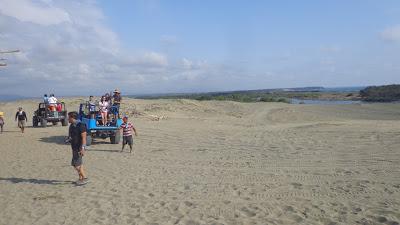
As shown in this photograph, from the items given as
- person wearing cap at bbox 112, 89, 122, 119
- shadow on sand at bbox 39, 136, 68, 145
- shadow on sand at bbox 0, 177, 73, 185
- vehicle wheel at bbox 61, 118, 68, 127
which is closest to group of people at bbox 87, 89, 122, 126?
person wearing cap at bbox 112, 89, 122, 119

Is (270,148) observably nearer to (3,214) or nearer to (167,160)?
(167,160)

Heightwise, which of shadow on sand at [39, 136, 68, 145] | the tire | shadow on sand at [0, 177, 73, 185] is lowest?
shadow on sand at [0, 177, 73, 185]

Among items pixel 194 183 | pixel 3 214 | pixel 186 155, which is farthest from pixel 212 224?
pixel 186 155

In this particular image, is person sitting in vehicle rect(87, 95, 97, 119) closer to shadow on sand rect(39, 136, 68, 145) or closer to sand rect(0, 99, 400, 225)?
sand rect(0, 99, 400, 225)

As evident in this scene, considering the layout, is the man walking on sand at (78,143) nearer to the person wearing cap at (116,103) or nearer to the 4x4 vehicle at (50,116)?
the person wearing cap at (116,103)

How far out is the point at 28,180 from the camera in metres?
10.5

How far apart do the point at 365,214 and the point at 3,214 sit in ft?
20.0

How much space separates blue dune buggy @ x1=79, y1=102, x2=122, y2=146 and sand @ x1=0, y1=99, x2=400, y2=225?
0.42 m

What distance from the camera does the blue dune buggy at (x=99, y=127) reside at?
16.2m

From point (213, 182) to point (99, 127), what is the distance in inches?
306

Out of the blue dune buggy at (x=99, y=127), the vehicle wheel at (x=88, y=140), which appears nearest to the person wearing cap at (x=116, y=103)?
the blue dune buggy at (x=99, y=127)

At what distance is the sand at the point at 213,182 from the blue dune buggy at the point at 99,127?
42 cm

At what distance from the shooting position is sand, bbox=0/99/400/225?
23.9 feet

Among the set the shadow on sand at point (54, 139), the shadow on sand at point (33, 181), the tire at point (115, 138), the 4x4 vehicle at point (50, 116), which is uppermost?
the 4x4 vehicle at point (50, 116)
